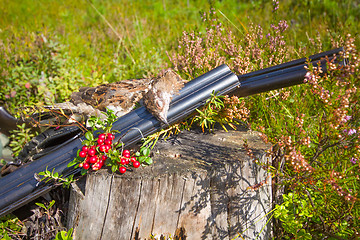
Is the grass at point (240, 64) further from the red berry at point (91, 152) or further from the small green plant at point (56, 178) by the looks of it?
the small green plant at point (56, 178)

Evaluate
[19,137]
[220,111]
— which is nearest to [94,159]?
[220,111]

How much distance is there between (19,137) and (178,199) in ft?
6.71

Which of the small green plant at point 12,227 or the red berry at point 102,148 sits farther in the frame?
the small green plant at point 12,227

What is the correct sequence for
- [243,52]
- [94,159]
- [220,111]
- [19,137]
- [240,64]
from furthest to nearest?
[19,137]
[243,52]
[240,64]
[220,111]
[94,159]

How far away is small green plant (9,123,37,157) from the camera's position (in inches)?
118

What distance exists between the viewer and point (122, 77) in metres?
4.11

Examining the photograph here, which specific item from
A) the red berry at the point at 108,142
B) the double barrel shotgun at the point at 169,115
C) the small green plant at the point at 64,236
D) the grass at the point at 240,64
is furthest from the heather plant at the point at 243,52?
the small green plant at the point at 64,236

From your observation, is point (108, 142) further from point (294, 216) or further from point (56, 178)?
point (294, 216)

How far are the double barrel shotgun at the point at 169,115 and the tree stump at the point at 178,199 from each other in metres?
0.22

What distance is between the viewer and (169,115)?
207 centimetres

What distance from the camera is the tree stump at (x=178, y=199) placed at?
6.09ft

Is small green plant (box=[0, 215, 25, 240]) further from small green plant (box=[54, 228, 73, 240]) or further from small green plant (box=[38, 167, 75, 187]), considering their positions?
small green plant (box=[38, 167, 75, 187])

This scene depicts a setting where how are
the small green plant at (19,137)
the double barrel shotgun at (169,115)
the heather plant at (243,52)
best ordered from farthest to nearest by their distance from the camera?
1. the small green plant at (19,137)
2. the heather plant at (243,52)
3. the double barrel shotgun at (169,115)

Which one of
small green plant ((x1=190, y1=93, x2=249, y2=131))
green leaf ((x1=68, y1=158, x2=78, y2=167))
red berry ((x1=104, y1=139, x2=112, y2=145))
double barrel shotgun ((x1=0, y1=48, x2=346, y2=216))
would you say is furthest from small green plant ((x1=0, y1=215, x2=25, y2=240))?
small green plant ((x1=190, y1=93, x2=249, y2=131))
